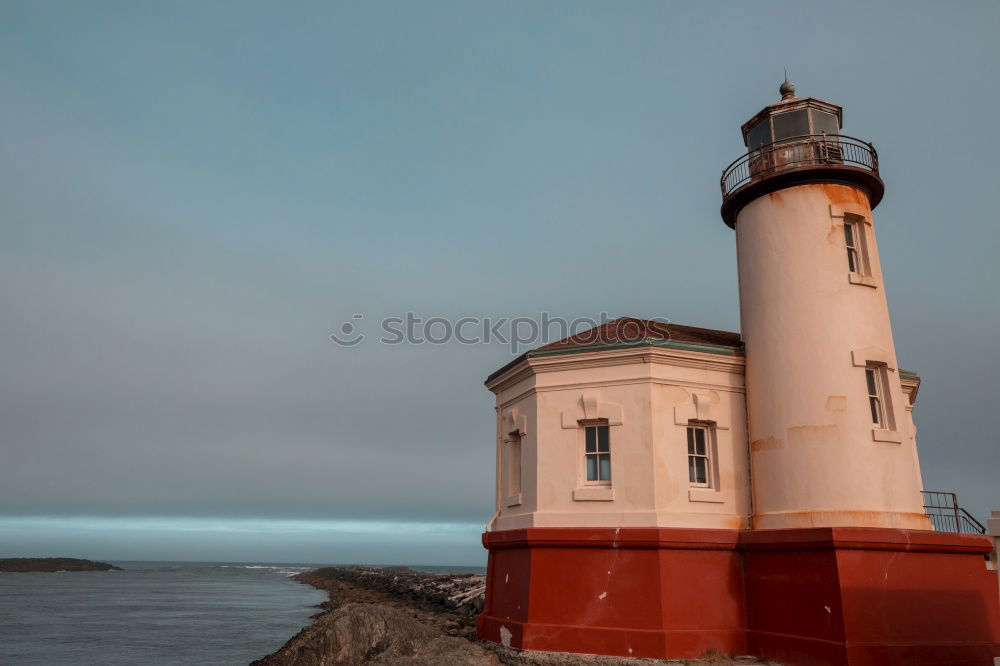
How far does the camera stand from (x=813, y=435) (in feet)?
45.3

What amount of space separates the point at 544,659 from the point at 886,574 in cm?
627

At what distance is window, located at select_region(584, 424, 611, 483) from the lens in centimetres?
1482

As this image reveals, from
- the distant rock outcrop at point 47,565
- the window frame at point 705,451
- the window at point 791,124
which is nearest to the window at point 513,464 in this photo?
the window frame at point 705,451

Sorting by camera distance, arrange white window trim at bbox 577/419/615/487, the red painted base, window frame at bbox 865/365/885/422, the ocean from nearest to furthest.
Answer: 1. the red painted base
2. window frame at bbox 865/365/885/422
3. white window trim at bbox 577/419/615/487
4. the ocean

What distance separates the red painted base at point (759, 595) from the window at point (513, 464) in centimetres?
159

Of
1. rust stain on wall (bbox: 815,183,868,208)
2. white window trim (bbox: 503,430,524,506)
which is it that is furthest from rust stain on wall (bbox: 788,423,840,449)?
white window trim (bbox: 503,430,524,506)

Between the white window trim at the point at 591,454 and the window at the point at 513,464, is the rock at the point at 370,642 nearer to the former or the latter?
the window at the point at 513,464

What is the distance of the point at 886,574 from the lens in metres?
12.5

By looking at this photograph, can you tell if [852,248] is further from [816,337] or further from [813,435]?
[813,435]

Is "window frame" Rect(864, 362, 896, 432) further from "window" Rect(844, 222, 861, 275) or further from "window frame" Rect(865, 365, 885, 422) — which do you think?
"window" Rect(844, 222, 861, 275)

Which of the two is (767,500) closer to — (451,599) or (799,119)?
(799,119)

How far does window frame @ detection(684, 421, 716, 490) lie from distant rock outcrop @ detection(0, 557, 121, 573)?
440 feet

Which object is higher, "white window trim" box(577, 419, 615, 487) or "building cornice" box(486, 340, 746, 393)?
"building cornice" box(486, 340, 746, 393)

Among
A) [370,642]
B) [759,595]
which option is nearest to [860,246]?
[759,595]
